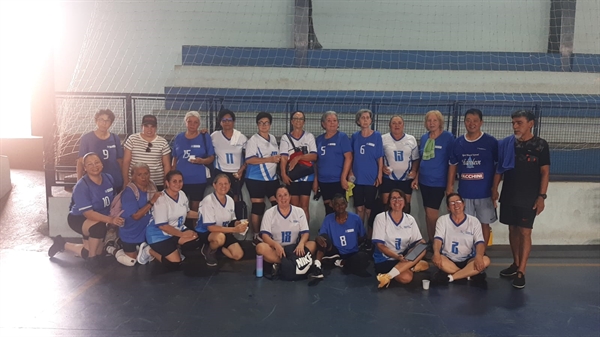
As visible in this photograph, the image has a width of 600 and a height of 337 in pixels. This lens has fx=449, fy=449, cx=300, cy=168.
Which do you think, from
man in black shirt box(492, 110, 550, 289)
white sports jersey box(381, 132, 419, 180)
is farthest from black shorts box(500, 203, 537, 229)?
white sports jersey box(381, 132, 419, 180)

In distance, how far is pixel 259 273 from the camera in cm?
505

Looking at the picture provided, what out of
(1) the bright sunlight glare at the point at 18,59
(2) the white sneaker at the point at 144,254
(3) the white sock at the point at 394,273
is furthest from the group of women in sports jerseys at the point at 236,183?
(1) the bright sunlight glare at the point at 18,59

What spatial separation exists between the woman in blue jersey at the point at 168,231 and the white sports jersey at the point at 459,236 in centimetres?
289

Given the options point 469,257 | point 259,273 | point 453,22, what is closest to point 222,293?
point 259,273

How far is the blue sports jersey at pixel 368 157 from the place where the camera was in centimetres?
566

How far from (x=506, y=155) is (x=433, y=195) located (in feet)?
3.40

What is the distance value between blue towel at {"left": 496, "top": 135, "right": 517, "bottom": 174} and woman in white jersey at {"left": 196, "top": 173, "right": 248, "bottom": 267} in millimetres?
3001

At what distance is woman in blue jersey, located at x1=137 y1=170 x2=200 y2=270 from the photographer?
526 centimetres

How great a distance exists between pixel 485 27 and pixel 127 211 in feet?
31.6

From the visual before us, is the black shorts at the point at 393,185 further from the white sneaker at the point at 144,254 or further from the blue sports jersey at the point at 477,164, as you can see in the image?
the white sneaker at the point at 144,254

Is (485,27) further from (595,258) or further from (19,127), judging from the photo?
(19,127)

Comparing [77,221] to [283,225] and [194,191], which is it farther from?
[283,225]

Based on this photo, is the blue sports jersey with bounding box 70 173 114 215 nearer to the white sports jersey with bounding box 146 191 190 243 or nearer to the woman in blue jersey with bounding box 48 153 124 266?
the woman in blue jersey with bounding box 48 153 124 266

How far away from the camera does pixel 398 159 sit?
5.71 m
